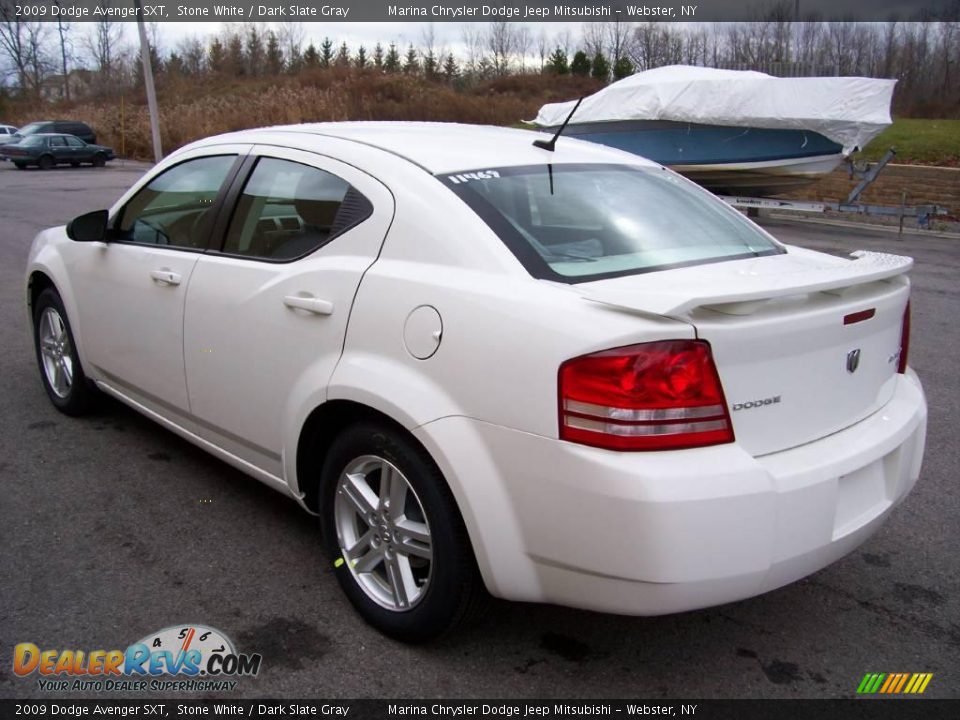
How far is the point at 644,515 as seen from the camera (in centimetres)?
219

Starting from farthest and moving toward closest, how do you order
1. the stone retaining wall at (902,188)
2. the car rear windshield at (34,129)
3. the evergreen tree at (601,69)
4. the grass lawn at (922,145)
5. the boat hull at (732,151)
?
1. the evergreen tree at (601,69)
2. the car rear windshield at (34,129)
3. the grass lawn at (922,145)
4. the stone retaining wall at (902,188)
5. the boat hull at (732,151)

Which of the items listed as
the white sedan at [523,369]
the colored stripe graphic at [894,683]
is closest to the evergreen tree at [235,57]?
the white sedan at [523,369]

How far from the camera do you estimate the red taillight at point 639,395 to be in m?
2.26

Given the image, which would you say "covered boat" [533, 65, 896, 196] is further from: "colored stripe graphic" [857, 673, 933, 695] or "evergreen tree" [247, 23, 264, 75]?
"evergreen tree" [247, 23, 264, 75]

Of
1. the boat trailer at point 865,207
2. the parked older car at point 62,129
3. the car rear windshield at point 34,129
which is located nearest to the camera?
the boat trailer at point 865,207

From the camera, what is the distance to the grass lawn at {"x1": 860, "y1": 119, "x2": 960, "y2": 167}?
22.6 m

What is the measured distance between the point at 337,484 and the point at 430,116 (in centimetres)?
4207

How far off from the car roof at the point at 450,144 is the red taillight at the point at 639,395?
107 cm

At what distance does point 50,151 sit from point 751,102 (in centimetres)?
2634

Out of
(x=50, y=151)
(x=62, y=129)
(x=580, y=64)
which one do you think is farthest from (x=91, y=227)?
(x=580, y=64)

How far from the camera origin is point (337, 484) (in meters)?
2.98

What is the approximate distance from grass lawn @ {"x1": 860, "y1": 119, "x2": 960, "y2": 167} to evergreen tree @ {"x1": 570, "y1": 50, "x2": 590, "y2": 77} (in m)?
31.8

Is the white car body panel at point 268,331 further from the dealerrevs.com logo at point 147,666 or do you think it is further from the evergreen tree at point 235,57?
the evergreen tree at point 235,57

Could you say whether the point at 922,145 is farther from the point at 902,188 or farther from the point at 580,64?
the point at 580,64
